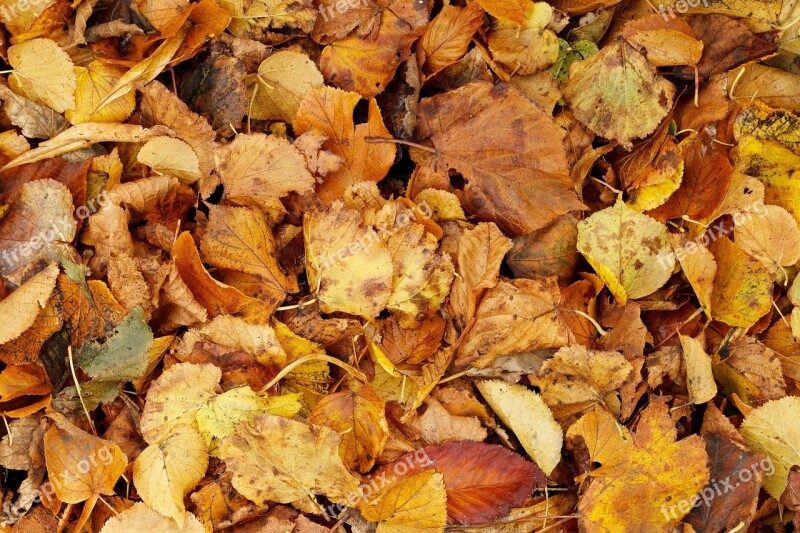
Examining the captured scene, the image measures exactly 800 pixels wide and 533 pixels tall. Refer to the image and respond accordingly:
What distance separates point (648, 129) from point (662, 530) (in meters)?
0.89

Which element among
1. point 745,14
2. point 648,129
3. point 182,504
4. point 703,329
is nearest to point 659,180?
point 648,129

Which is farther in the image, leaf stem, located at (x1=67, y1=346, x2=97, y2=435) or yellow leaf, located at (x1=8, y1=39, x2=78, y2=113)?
yellow leaf, located at (x1=8, y1=39, x2=78, y2=113)

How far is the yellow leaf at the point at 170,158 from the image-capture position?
1.58 metres

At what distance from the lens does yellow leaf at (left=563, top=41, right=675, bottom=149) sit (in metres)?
1.68

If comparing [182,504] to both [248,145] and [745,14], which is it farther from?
[745,14]

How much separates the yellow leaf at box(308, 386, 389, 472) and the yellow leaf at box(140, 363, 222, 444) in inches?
8.8

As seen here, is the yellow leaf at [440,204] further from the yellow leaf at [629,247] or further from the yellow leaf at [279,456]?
the yellow leaf at [279,456]

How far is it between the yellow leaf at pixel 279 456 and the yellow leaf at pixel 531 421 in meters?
0.36

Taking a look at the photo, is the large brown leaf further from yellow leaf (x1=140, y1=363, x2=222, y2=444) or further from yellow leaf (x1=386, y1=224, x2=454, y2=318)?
yellow leaf (x1=140, y1=363, x2=222, y2=444)

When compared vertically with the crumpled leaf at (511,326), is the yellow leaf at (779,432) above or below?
below

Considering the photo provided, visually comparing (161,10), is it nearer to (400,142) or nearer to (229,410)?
(400,142)

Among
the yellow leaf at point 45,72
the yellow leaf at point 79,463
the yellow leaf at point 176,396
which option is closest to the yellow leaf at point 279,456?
the yellow leaf at point 176,396

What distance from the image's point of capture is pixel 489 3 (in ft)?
5.40

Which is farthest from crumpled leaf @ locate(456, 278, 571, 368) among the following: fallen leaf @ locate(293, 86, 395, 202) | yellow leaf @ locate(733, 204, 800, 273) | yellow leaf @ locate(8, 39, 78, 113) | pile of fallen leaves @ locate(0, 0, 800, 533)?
yellow leaf @ locate(8, 39, 78, 113)
